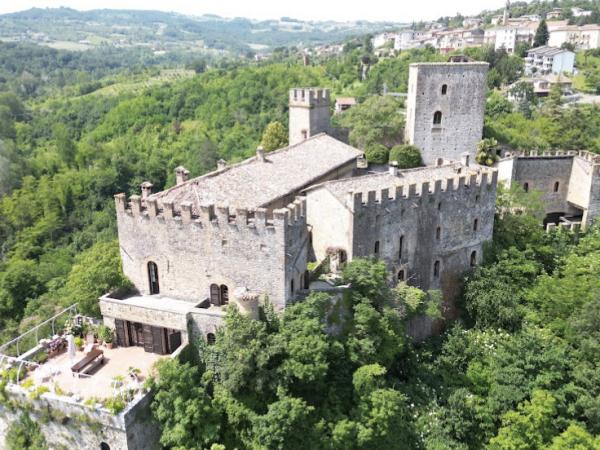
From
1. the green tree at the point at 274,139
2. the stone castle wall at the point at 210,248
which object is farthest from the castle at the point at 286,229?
the green tree at the point at 274,139

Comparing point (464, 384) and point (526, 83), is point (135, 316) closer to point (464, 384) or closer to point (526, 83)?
point (464, 384)

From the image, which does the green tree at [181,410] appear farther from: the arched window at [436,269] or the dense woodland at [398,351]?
the arched window at [436,269]

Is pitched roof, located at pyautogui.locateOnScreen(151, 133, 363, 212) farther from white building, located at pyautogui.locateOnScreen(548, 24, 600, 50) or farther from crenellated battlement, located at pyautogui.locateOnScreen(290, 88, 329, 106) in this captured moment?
white building, located at pyautogui.locateOnScreen(548, 24, 600, 50)

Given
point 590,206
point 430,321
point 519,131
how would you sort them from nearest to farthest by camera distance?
point 430,321, point 590,206, point 519,131

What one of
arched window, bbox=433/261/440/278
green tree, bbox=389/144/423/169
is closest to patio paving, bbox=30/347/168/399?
arched window, bbox=433/261/440/278

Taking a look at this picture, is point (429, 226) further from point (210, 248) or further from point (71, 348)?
point (71, 348)

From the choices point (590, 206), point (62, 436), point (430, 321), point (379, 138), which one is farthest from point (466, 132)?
point (62, 436)
